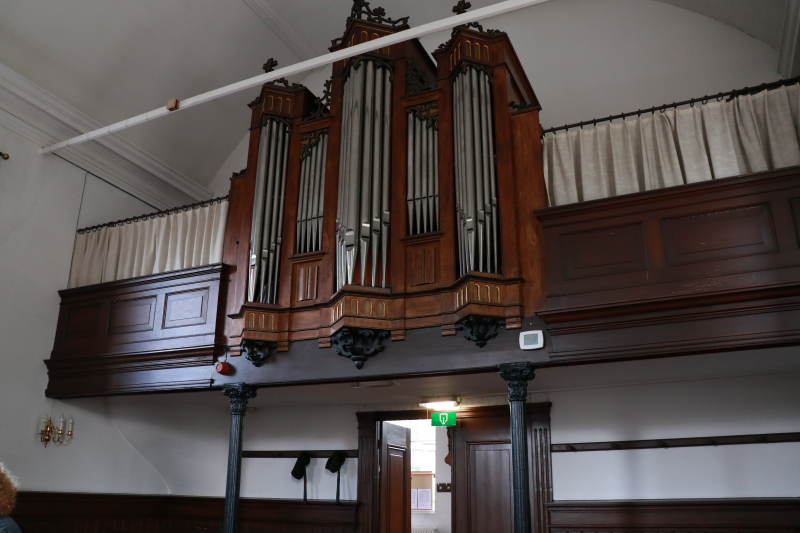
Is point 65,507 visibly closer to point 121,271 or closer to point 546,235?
point 121,271

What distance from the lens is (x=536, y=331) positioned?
5008 mm

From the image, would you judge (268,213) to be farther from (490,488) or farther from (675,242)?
(490,488)

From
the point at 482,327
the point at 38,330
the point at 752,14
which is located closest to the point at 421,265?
the point at 482,327

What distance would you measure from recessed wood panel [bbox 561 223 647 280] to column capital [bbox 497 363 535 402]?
2.41 ft

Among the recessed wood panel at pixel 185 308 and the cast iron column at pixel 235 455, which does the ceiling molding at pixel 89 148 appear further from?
the cast iron column at pixel 235 455

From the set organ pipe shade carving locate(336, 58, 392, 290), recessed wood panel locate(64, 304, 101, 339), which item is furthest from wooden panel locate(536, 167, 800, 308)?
recessed wood panel locate(64, 304, 101, 339)

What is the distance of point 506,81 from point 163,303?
394 centimetres

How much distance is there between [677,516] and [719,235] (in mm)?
2952

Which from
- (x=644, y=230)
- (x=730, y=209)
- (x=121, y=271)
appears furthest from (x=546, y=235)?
(x=121, y=271)

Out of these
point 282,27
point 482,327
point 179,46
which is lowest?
point 482,327

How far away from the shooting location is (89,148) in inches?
316

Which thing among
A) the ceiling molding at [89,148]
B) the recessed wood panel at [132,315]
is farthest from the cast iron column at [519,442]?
the ceiling molding at [89,148]

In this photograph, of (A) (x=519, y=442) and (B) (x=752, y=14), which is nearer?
(A) (x=519, y=442)

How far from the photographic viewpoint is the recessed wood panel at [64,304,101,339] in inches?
285
